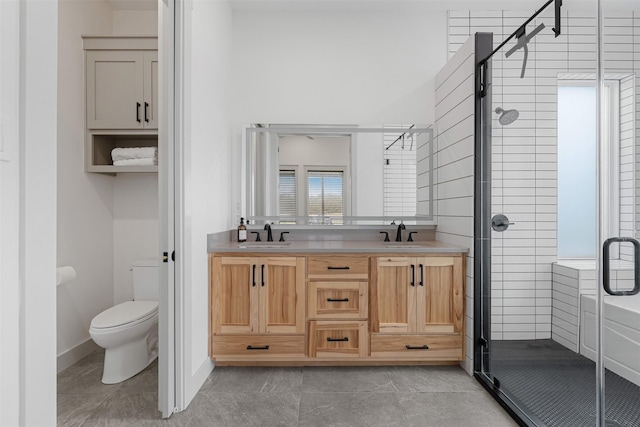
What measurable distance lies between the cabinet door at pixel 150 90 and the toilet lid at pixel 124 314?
1.32 m

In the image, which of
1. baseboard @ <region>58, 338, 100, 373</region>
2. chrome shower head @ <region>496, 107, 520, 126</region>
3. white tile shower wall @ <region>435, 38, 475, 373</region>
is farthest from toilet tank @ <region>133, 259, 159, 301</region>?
chrome shower head @ <region>496, 107, 520, 126</region>

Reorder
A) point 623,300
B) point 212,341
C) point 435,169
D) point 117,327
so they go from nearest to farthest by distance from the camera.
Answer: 1. point 623,300
2. point 117,327
3. point 212,341
4. point 435,169

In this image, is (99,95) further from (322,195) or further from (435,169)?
(435,169)

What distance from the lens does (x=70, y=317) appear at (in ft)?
8.29

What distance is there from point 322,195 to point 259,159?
61 centimetres

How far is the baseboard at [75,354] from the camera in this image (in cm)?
242

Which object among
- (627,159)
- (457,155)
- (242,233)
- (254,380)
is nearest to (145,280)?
(242,233)

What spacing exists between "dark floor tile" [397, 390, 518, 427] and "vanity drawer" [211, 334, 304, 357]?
746 mm

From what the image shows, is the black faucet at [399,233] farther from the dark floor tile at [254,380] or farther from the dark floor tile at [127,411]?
A: the dark floor tile at [127,411]

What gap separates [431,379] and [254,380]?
1.16 metres

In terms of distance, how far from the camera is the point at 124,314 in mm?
2279

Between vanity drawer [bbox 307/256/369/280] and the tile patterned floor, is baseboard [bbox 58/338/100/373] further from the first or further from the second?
vanity drawer [bbox 307/256/369/280]

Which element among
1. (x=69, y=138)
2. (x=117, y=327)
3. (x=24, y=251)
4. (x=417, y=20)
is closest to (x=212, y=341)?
(x=117, y=327)

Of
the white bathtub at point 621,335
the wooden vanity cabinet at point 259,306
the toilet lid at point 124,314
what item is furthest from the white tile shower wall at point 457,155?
the toilet lid at point 124,314
